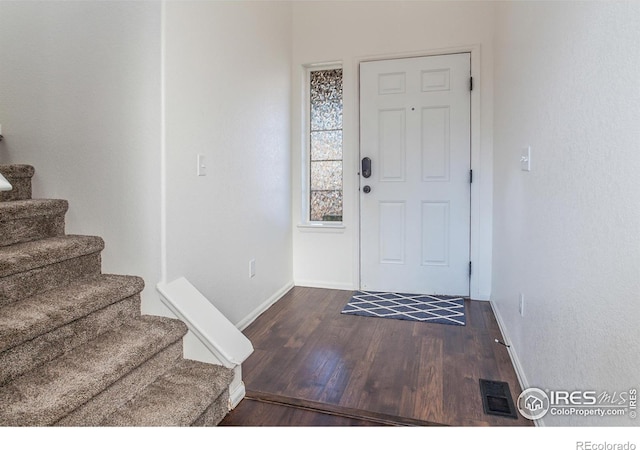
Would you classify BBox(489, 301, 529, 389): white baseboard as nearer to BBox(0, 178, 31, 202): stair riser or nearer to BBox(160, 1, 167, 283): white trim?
BBox(160, 1, 167, 283): white trim

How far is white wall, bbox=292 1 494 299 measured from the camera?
10.8ft

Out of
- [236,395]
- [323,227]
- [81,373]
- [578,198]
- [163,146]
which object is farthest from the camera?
[323,227]

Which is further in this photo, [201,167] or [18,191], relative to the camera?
[201,167]

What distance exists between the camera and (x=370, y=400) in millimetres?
1841

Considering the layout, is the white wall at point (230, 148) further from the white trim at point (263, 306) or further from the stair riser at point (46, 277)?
the stair riser at point (46, 277)

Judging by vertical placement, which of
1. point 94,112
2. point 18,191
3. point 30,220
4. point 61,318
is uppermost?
point 94,112

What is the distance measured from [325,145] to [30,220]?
2.41m

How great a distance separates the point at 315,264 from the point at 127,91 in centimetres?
224

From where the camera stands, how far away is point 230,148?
2.58m

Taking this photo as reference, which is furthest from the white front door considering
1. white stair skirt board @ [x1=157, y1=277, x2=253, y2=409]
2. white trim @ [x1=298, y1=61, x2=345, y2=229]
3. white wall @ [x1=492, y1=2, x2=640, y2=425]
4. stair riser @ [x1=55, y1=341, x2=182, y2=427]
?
stair riser @ [x1=55, y1=341, x2=182, y2=427]

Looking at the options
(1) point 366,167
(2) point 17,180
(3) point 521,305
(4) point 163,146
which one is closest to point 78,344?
(4) point 163,146

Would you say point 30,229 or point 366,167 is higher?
point 366,167

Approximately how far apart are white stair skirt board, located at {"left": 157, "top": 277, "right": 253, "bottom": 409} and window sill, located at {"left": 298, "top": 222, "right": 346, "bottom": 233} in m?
1.77

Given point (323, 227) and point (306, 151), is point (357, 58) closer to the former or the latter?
point (306, 151)
